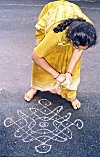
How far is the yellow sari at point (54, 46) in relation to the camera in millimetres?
1942

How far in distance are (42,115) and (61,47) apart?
53 cm

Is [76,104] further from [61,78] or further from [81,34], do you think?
[81,34]

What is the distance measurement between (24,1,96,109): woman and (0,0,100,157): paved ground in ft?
0.34

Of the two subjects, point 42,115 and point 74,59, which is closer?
point 74,59

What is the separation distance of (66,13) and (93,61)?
3.64 ft

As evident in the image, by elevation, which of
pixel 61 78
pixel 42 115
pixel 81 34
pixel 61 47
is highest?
pixel 81 34

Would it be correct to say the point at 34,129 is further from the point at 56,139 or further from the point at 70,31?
the point at 70,31

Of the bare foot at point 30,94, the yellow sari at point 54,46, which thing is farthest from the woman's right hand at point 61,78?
the bare foot at point 30,94

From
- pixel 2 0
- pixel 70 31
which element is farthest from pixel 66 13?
pixel 2 0

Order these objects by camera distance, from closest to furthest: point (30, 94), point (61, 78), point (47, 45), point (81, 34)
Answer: point (81, 34)
point (47, 45)
point (61, 78)
point (30, 94)

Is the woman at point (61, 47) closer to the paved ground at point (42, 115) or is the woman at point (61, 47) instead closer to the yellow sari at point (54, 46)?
the yellow sari at point (54, 46)

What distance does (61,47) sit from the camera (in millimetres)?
2092

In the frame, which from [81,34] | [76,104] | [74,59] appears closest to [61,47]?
[74,59]

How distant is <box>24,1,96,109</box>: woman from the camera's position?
1.80 metres
